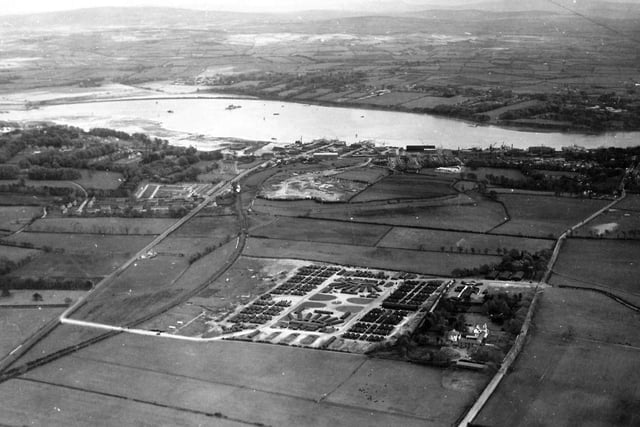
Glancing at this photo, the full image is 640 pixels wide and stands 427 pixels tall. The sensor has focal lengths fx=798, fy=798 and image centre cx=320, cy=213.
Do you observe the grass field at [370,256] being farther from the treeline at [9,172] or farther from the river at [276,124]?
the river at [276,124]

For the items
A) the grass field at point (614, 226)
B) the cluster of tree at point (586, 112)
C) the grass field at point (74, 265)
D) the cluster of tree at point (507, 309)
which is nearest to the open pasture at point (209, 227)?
the grass field at point (74, 265)

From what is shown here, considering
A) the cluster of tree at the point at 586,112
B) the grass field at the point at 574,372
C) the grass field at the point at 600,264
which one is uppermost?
the cluster of tree at the point at 586,112

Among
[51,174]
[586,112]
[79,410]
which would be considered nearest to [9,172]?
[51,174]

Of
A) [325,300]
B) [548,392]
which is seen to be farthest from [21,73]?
[548,392]

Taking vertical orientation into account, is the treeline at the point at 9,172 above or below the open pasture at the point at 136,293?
above

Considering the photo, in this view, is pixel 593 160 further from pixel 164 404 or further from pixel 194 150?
pixel 164 404

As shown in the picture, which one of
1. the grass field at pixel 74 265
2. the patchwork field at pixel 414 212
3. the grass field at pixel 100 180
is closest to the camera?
the grass field at pixel 74 265

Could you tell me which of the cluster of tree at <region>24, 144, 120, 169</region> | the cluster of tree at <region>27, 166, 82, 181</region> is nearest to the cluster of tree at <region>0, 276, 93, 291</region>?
the cluster of tree at <region>27, 166, 82, 181</region>

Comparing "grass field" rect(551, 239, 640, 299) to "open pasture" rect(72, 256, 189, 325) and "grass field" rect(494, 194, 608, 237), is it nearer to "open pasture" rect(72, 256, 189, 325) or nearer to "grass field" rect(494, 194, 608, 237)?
"grass field" rect(494, 194, 608, 237)
